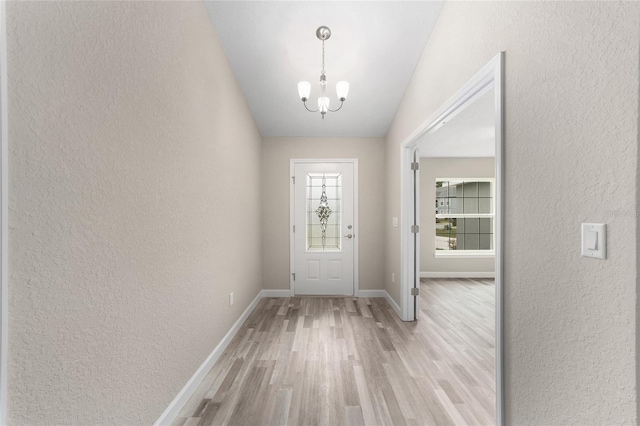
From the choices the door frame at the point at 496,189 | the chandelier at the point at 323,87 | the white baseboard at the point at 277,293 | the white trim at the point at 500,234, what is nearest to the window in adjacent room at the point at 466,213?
the door frame at the point at 496,189

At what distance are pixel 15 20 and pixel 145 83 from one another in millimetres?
584

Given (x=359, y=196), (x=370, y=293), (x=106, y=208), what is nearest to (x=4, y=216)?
(x=106, y=208)

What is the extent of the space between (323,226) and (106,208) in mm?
3149

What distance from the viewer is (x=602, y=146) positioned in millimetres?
913

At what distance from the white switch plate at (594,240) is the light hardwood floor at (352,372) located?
4.13ft

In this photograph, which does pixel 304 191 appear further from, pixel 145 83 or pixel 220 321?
pixel 145 83

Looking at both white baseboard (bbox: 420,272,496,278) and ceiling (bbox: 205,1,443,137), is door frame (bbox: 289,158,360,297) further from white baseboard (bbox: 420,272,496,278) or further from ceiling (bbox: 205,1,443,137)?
white baseboard (bbox: 420,272,496,278)

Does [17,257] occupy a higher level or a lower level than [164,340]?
higher

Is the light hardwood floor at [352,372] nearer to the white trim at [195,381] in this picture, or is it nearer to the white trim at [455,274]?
the white trim at [195,381]

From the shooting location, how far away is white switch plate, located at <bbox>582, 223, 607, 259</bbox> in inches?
35.4

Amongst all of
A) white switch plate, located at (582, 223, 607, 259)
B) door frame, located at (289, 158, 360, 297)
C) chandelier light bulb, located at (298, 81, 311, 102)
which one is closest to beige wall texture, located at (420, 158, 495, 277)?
door frame, located at (289, 158, 360, 297)

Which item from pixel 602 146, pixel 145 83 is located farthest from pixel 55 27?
pixel 602 146

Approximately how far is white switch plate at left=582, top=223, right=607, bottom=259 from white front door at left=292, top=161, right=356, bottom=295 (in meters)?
3.17

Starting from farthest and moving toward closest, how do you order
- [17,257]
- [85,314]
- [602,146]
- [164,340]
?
[164,340], [85,314], [602,146], [17,257]
